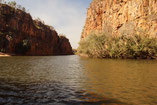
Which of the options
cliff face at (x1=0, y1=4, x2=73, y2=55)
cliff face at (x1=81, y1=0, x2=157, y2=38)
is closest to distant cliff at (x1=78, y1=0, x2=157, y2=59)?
cliff face at (x1=81, y1=0, x2=157, y2=38)

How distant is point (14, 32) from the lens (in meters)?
80.4

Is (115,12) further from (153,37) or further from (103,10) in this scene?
(153,37)

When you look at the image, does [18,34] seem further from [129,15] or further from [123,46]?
[123,46]

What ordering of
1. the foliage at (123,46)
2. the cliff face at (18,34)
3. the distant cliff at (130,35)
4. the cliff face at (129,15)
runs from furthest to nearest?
the cliff face at (18,34) → the cliff face at (129,15) → the distant cliff at (130,35) → the foliage at (123,46)

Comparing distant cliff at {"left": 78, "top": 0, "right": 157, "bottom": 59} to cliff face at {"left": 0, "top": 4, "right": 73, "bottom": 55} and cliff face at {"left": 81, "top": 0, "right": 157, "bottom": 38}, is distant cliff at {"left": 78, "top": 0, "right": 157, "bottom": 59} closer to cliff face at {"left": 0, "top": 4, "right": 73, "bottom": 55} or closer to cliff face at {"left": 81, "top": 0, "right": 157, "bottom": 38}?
cliff face at {"left": 81, "top": 0, "right": 157, "bottom": 38}

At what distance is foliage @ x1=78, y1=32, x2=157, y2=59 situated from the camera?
34719 millimetres

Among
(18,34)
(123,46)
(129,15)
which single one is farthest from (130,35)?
(18,34)

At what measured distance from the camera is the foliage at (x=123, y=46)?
114 feet

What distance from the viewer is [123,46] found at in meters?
37.9

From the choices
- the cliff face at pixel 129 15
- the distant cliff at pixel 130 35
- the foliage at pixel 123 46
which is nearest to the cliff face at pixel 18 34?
the distant cliff at pixel 130 35

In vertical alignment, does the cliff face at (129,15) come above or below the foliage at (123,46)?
above

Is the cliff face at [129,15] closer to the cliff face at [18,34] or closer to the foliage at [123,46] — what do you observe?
the foliage at [123,46]

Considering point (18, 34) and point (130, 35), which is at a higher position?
point (18, 34)

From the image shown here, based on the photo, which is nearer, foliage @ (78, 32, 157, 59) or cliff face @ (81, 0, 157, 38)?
foliage @ (78, 32, 157, 59)
